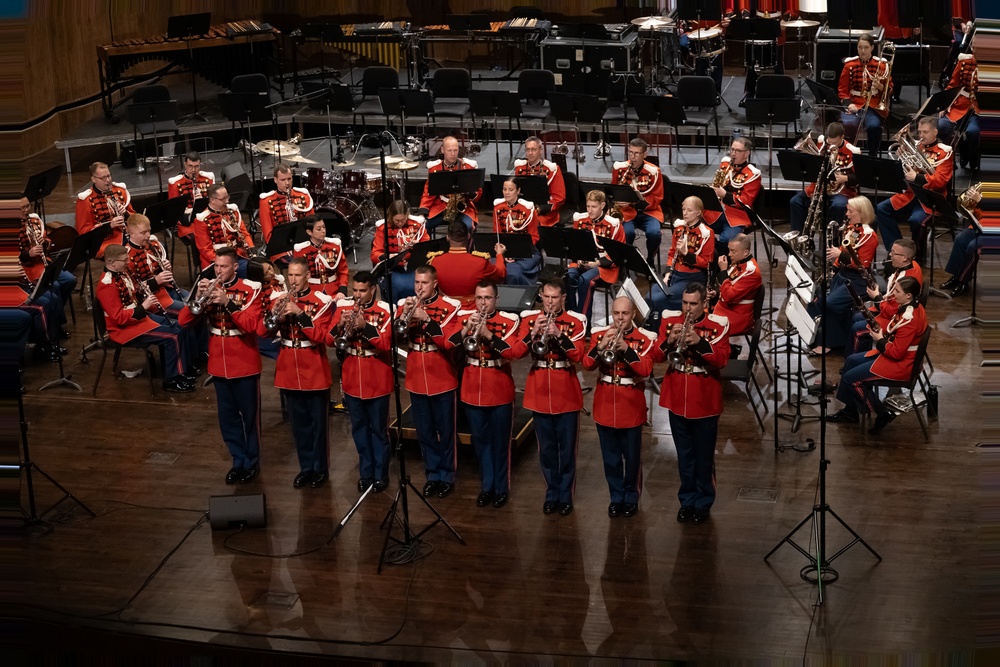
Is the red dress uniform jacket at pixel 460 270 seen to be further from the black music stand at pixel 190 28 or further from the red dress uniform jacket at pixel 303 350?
the black music stand at pixel 190 28

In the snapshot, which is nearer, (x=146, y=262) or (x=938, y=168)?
(x=146, y=262)

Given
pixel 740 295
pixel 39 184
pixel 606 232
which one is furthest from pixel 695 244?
pixel 39 184

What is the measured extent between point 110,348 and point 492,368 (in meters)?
4.63

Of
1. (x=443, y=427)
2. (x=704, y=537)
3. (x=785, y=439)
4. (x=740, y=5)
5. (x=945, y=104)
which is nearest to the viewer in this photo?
(x=704, y=537)

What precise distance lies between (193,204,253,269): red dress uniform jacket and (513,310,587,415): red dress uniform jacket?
4.21 m

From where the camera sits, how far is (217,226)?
464 inches

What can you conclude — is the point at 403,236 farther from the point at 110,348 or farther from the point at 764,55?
the point at 764,55

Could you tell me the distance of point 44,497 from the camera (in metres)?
9.51

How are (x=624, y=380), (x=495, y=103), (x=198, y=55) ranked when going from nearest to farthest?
1. (x=624, y=380)
2. (x=495, y=103)
3. (x=198, y=55)

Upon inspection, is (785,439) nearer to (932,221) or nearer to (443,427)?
(443,427)

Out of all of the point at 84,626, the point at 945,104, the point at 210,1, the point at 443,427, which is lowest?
the point at 84,626

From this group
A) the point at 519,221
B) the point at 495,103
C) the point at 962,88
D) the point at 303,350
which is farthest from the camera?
the point at 495,103

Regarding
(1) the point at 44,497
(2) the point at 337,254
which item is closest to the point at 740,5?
(2) the point at 337,254

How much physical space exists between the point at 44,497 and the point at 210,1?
1155 centimetres
